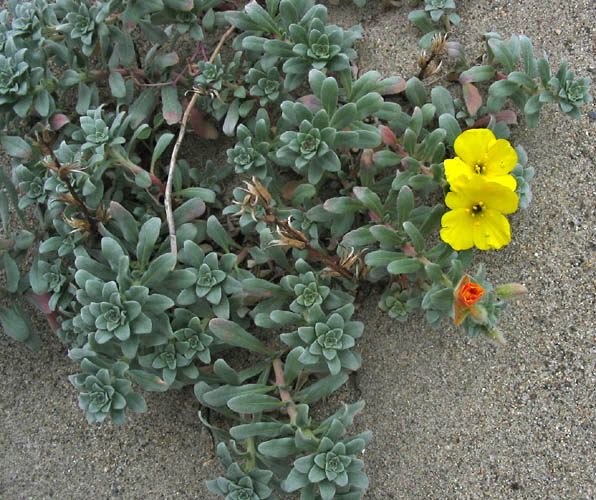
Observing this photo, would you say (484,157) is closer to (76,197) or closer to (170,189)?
(170,189)

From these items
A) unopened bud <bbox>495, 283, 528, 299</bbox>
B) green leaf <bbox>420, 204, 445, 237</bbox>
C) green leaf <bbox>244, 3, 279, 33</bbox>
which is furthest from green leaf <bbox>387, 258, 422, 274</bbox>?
green leaf <bbox>244, 3, 279, 33</bbox>

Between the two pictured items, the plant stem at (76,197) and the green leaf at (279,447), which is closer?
the green leaf at (279,447)

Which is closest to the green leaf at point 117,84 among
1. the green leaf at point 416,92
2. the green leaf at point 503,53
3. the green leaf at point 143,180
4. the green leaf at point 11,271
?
the green leaf at point 143,180

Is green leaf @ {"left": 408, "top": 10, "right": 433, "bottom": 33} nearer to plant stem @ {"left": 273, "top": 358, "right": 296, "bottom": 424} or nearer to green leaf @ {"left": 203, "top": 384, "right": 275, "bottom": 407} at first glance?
plant stem @ {"left": 273, "top": 358, "right": 296, "bottom": 424}

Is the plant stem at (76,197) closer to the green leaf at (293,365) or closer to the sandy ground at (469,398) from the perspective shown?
the sandy ground at (469,398)

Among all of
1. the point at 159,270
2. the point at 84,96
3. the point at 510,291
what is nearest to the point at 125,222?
the point at 159,270

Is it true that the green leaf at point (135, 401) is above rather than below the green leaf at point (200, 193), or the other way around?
below
